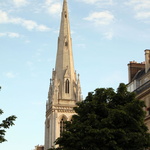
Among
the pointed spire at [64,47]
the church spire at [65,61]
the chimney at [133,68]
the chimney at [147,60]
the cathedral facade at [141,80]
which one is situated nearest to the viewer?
the cathedral facade at [141,80]

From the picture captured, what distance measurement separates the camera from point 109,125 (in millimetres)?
36906

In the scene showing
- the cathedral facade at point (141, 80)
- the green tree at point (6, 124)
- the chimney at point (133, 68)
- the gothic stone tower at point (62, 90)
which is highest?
the gothic stone tower at point (62, 90)

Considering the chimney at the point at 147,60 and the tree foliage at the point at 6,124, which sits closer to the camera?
the tree foliage at the point at 6,124

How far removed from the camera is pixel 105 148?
36.0m

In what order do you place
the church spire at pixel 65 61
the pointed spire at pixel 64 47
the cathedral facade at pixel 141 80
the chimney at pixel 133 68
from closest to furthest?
the cathedral facade at pixel 141 80 → the chimney at pixel 133 68 → the church spire at pixel 65 61 → the pointed spire at pixel 64 47

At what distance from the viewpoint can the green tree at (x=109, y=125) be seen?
1425 inches

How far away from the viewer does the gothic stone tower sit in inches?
4365

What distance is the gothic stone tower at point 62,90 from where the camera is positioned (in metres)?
111

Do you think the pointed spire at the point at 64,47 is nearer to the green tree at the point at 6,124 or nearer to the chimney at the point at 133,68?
the chimney at the point at 133,68

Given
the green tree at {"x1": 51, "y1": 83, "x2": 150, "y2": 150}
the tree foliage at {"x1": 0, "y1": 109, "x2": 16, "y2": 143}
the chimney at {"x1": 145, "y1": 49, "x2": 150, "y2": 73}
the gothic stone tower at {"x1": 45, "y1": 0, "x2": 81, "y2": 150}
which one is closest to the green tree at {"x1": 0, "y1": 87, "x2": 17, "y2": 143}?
the tree foliage at {"x1": 0, "y1": 109, "x2": 16, "y2": 143}

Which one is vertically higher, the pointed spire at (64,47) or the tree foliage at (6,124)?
the pointed spire at (64,47)

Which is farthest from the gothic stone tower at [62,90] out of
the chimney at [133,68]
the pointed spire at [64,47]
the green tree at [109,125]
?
the green tree at [109,125]

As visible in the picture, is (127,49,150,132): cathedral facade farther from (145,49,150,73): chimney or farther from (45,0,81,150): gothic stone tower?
(45,0,81,150): gothic stone tower

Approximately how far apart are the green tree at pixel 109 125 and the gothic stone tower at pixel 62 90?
69578mm
